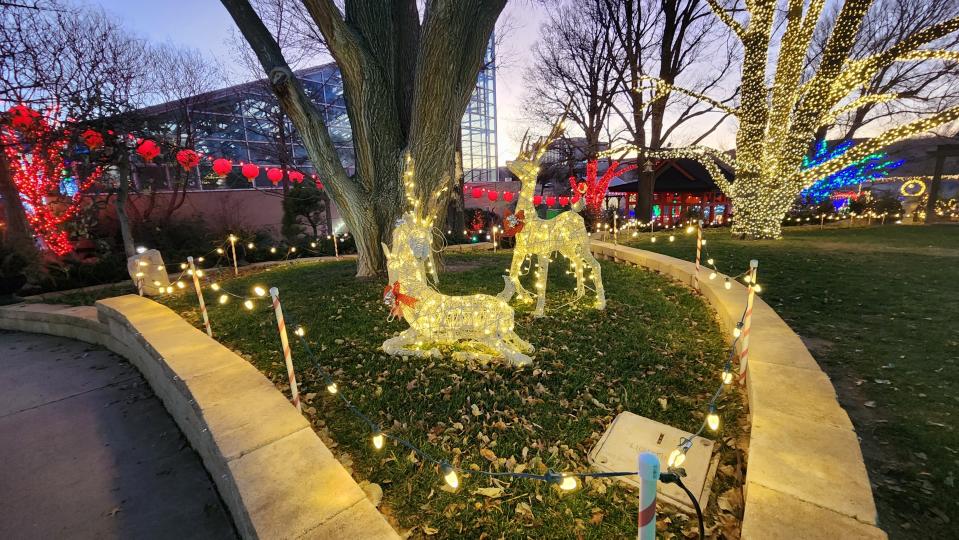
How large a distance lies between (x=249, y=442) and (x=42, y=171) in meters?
14.4

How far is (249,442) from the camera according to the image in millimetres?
2959

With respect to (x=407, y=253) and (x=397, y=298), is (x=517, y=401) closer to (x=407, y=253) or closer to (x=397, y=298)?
(x=397, y=298)

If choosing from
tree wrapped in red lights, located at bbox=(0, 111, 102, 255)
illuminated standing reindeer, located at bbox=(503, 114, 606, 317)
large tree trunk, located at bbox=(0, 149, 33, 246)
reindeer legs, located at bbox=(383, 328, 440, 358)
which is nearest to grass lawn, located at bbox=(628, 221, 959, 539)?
illuminated standing reindeer, located at bbox=(503, 114, 606, 317)

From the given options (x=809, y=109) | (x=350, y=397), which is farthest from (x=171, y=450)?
(x=809, y=109)

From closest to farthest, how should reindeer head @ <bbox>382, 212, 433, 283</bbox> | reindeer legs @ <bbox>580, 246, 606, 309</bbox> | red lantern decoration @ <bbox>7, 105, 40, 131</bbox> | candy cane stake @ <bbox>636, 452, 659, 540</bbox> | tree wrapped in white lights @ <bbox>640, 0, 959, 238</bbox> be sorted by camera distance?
candy cane stake @ <bbox>636, 452, 659, 540</bbox> → reindeer head @ <bbox>382, 212, 433, 283</bbox> → reindeer legs @ <bbox>580, 246, 606, 309</bbox> → red lantern decoration @ <bbox>7, 105, 40, 131</bbox> → tree wrapped in white lights @ <bbox>640, 0, 959, 238</bbox>

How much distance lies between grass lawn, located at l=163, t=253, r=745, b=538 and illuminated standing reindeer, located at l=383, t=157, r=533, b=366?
1.20 ft

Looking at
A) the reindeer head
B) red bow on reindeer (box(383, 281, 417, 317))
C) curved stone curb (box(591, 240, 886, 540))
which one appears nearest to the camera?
curved stone curb (box(591, 240, 886, 540))

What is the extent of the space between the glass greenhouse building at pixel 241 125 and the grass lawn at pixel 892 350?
14.1m

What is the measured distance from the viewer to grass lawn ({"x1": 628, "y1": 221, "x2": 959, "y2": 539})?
266cm

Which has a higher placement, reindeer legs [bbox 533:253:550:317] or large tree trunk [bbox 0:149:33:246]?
large tree trunk [bbox 0:149:33:246]

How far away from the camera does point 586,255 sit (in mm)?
6332

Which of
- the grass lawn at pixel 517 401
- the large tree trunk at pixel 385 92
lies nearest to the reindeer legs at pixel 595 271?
the grass lawn at pixel 517 401

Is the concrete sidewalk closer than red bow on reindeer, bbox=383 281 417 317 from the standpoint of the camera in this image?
Yes

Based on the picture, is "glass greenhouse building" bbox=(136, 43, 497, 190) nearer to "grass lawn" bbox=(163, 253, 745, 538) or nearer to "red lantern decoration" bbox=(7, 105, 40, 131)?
"red lantern decoration" bbox=(7, 105, 40, 131)
